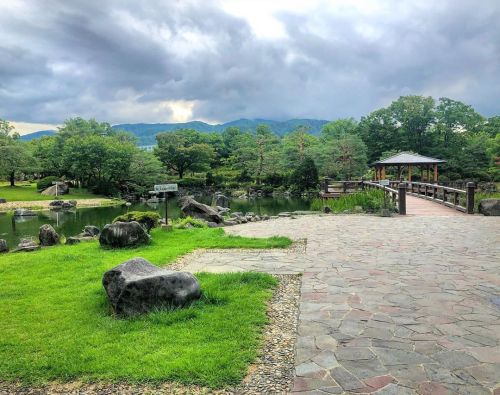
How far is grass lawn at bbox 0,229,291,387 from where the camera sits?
3.11 meters

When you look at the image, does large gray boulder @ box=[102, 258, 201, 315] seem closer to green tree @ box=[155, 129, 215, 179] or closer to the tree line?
the tree line

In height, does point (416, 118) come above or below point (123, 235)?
above

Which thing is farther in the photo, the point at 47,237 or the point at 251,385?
the point at 47,237

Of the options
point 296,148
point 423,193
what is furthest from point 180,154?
point 423,193

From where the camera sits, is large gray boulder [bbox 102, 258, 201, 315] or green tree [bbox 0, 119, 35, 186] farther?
green tree [bbox 0, 119, 35, 186]

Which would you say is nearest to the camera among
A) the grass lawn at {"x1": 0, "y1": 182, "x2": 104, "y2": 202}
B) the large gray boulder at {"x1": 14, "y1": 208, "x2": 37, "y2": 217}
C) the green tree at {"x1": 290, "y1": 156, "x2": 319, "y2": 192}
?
the large gray boulder at {"x1": 14, "y1": 208, "x2": 37, "y2": 217}

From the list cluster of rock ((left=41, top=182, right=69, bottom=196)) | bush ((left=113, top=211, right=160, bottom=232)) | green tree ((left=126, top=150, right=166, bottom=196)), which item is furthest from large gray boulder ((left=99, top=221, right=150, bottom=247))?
green tree ((left=126, top=150, right=166, bottom=196))

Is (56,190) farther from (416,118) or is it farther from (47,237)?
(416,118)

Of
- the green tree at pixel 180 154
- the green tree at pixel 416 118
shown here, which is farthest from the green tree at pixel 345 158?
the green tree at pixel 180 154

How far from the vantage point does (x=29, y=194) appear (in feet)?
115

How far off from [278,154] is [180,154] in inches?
461

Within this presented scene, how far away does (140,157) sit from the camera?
1582 inches

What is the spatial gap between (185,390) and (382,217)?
11.6 metres

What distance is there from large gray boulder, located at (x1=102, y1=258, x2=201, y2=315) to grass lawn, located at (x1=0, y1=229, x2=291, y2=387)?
15 centimetres
